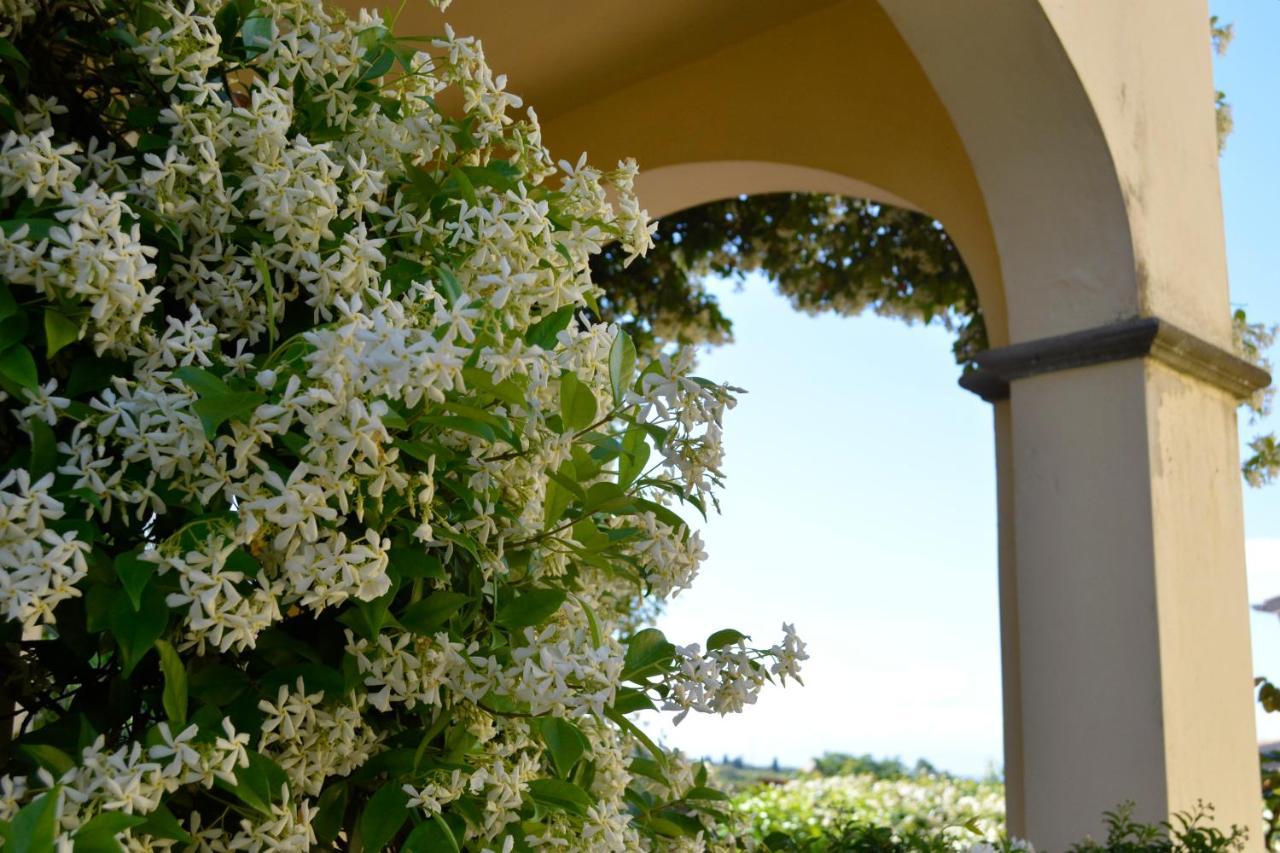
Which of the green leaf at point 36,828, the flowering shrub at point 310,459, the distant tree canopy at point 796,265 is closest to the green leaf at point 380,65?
the flowering shrub at point 310,459

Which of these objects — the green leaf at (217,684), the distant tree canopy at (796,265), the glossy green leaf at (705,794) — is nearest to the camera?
the green leaf at (217,684)

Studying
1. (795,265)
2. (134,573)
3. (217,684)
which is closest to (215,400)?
(134,573)

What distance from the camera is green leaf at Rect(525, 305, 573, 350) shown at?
45.0 inches

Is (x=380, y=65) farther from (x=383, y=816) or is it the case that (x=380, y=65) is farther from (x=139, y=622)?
(x=383, y=816)

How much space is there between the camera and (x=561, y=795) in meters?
1.12

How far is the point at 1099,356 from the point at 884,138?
154 centimetres

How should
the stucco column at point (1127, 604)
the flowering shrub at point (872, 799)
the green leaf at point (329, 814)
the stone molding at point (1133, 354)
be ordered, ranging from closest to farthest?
the green leaf at point (329, 814)
the stucco column at point (1127, 604)
the stone molding at point (1133, 354)
the flowering shrub at point (872, 799)

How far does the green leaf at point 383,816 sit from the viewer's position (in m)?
1.03

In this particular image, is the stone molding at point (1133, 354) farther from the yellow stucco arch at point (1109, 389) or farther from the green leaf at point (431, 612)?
the green leaf at point (431, 612)

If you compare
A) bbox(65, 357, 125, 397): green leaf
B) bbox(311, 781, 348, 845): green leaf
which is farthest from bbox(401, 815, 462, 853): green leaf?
bbox(65, 357, 125, 397): green leaf

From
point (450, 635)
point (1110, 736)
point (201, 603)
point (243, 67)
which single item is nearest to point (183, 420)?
point (201, 603)

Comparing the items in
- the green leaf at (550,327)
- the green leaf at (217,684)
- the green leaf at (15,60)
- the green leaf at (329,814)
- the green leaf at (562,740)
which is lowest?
the green leaf at (329,814)

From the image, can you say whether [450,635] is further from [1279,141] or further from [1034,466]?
[1279,141]

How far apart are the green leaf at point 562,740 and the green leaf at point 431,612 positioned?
13cm
